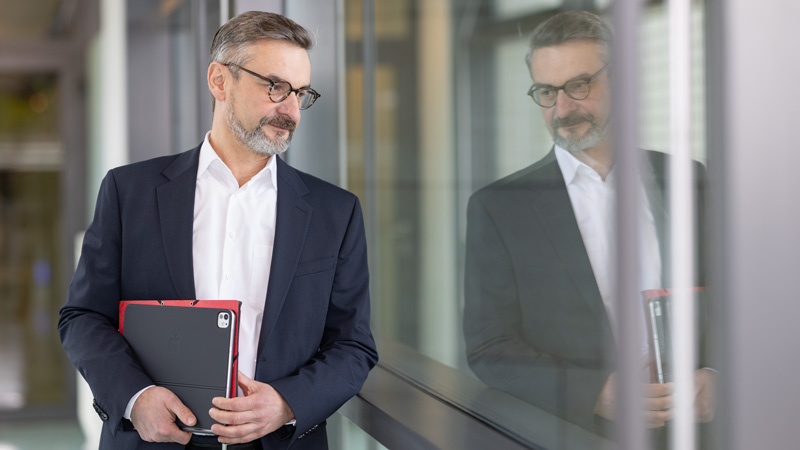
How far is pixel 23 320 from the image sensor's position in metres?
6.70

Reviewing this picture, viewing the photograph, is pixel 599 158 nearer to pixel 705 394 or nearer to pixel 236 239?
pixel 705 394

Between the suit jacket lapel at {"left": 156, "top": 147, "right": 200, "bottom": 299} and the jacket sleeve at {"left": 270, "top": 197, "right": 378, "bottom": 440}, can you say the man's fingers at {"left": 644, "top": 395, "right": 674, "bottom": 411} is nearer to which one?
the jacket sleeve at {"left": 270, "top": 197, "right": 378, "bottom": 440}

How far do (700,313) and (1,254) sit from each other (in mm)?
6518

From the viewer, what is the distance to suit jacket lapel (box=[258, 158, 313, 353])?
1.89m

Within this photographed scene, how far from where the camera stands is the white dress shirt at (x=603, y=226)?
1.27 meters

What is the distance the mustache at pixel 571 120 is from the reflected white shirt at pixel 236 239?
0.72 m

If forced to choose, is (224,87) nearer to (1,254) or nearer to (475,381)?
(475,381)

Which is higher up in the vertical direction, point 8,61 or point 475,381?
point 8,61

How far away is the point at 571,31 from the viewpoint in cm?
156

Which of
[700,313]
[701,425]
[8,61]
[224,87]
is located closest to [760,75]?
[700,313]

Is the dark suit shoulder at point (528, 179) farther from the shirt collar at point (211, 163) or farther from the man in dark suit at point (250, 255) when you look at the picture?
the shirt collar at point (211, 163)

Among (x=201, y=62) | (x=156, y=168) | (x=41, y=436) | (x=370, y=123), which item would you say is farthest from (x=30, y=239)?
(x=156, y=168)

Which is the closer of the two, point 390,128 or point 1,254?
point 390,128

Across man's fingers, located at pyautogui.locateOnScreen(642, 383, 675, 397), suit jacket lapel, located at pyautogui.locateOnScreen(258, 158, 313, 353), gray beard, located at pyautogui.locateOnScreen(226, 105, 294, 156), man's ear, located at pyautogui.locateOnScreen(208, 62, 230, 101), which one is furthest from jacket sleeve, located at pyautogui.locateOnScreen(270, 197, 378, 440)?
man's fingers, located at pyautogui.locateOnScreen(642, 383, 675, 397)
